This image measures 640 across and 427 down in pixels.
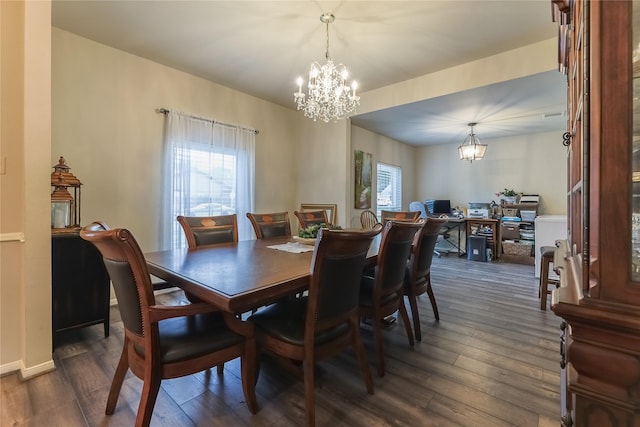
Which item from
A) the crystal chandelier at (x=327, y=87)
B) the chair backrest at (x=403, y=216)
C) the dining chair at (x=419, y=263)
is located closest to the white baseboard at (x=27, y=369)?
the dining chair at (x=419, y=263)

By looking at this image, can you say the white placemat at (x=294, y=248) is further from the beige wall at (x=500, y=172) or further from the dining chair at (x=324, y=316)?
the beige wall at (x=500, y=172)

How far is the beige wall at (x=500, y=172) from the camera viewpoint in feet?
17.6

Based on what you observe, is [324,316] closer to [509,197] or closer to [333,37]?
[333,37]

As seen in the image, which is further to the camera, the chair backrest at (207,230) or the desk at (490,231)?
the desk at (490,231)

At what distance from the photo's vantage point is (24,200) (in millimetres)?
1812

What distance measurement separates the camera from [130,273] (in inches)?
47.4

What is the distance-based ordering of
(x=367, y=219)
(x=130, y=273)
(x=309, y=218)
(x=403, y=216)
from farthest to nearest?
(x=367, y=219)
(x=403, y=216)
(x=309, y=218)
(x=130, y=273)

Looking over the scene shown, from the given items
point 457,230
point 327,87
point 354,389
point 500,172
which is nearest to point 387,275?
point 354,389

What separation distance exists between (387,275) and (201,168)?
2861 millimetres

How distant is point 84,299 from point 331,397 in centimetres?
204

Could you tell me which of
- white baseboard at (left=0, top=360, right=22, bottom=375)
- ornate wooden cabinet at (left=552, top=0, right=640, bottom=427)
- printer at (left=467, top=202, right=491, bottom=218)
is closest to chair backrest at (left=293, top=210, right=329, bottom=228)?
white baseboard at (left=0, top=360, right=22, bottom=375)

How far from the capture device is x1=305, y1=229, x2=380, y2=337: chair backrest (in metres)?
1.32

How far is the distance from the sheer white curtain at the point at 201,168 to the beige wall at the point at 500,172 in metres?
4.37

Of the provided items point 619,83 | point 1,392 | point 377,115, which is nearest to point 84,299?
point 1,392
